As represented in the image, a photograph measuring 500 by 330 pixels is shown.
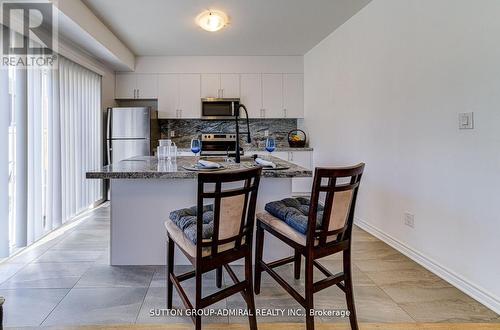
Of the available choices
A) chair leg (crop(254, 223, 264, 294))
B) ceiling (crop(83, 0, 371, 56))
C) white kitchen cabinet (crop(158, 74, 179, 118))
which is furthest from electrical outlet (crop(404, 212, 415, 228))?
white kitchen cabinet (crop(158, 74, 179, 118))

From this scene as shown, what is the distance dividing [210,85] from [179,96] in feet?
1.88

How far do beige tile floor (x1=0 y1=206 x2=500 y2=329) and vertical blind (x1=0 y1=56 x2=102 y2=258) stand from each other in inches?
17.5

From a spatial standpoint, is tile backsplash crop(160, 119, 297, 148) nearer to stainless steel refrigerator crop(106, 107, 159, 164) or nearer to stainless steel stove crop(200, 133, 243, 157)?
stainless steel stove crop(200, 133, 243, 157)

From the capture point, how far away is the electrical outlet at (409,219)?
266 centimetres

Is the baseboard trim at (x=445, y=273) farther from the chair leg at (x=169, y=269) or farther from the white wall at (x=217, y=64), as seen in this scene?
the white wall at (x=217, y=64)

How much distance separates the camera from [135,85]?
17.5 feet

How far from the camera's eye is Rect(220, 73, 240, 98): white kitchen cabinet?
538 cm

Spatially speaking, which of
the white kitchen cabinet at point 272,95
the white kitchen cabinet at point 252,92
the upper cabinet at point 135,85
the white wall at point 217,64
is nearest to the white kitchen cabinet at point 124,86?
the upper cabinet at point 135,85

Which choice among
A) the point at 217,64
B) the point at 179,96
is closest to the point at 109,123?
the point at 179,96

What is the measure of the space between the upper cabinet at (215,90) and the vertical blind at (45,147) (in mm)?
775

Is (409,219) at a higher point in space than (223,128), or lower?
lower

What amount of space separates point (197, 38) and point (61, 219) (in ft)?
9.64

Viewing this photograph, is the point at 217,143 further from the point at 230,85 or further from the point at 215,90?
the point at 230,85

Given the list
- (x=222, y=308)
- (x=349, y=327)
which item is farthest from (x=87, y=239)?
(x=349, y=327)
